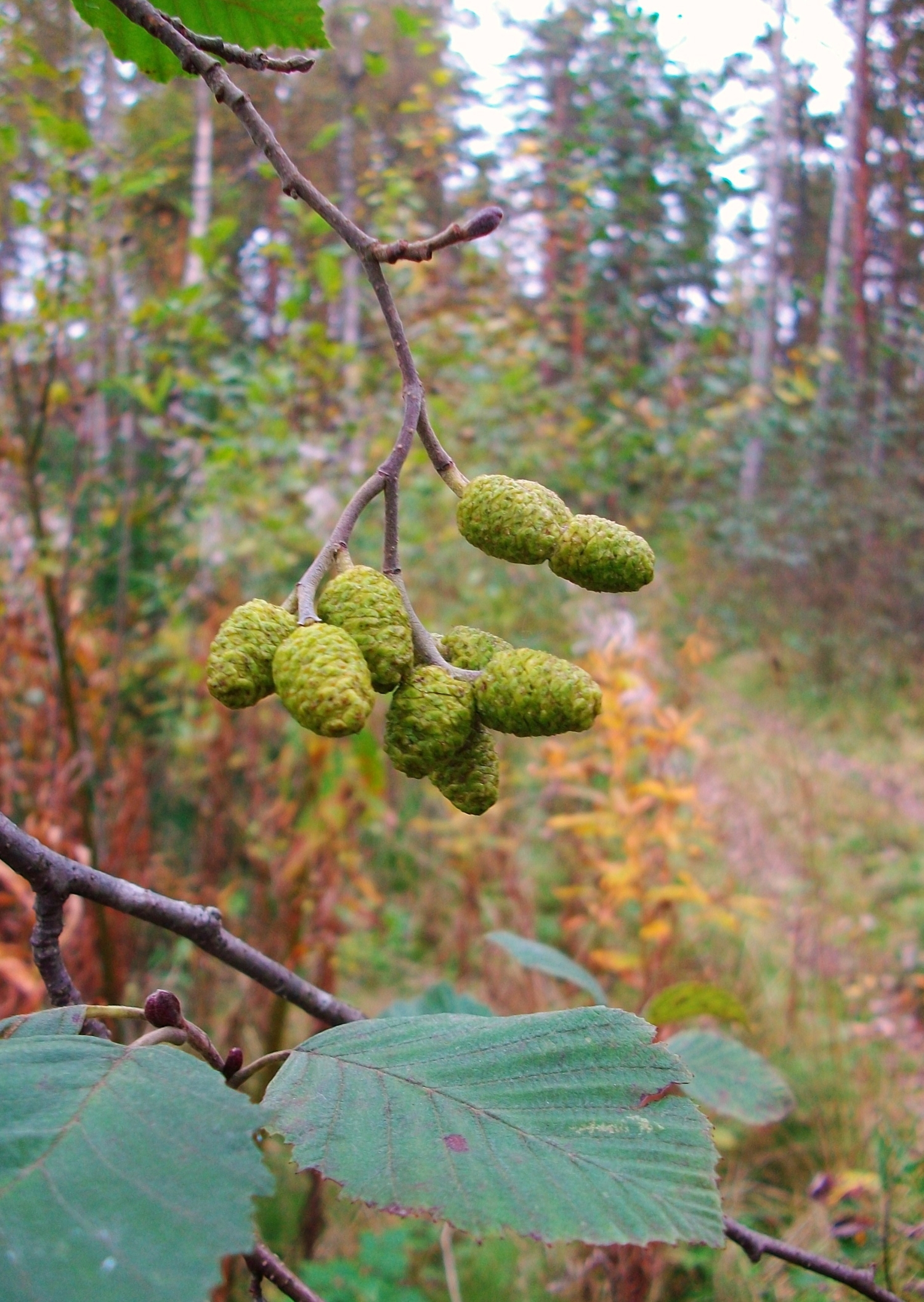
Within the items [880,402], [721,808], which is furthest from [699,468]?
[880,402]

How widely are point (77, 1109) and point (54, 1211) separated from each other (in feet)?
0.24

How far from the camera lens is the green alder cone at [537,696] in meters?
0.71

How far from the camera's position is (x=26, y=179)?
9.64 ft

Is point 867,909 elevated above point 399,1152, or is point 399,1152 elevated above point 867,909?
point 399,1152

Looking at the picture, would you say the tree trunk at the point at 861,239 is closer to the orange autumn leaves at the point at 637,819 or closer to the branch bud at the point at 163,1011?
the orange autumn leaves at the point at 637,819

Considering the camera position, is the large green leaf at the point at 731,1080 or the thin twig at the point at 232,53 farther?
the large green leaf at the point at 731,1080

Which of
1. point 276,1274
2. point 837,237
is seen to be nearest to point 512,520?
point 276,1274

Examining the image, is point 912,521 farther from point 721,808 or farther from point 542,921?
point 542,921

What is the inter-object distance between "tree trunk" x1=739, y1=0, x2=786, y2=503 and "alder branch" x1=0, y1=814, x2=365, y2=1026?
5.27ft

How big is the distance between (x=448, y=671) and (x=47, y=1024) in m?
0.39

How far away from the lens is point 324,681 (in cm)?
66

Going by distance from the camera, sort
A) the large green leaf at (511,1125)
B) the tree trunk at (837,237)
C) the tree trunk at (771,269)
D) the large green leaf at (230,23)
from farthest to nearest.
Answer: the tree trunk at (837,237) → the tree trunk at (771,269) → the large green leaf at (230,23) → the large green leaf at (511,1125)

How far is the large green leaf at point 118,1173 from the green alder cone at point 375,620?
0.99 feet

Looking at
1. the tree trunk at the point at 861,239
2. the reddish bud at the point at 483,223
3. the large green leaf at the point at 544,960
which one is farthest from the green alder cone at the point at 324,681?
the tree trunk at the point at 861,239
